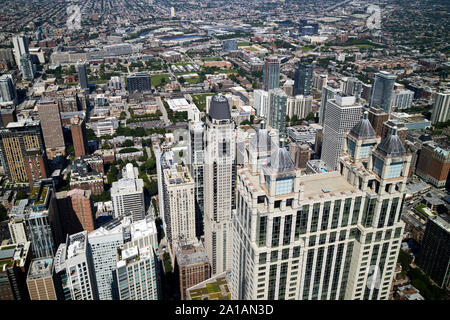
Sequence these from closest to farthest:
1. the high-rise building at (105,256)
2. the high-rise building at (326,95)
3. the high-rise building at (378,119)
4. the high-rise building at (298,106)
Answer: the high-rise building at (105,256), the high-rise building at (378,119), the high-rise building at (326,95), the high-rise building at (298,106)

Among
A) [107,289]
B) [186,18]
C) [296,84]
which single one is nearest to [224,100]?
[107,289]

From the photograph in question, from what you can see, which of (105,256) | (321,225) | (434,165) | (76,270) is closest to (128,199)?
(105,256)

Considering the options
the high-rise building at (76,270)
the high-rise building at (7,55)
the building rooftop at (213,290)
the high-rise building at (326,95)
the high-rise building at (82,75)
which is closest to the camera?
the building rooftop at (213,290)

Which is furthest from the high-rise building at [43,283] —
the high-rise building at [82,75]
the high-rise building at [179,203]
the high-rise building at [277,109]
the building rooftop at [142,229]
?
the high-rise building at [82,75]

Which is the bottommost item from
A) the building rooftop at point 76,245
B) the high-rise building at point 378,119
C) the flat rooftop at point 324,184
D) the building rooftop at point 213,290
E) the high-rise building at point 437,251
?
the high-rise building at point 437,251

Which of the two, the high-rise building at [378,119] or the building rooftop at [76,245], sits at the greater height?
the high-rise building at [378,119]

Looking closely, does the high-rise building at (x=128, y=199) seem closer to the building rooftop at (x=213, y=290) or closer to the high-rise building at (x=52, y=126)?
the building rooftop at (x=213, y=290)
